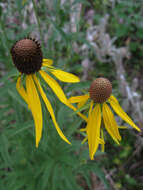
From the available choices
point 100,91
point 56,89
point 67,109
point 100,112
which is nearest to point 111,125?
point 100,112

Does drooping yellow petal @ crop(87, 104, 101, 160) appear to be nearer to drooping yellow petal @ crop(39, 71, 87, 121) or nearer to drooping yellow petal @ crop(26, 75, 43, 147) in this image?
drooping yellow petal @ crop(39, 71, 87, 121)

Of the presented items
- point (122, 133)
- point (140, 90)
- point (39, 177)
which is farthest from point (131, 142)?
point (39, 177)

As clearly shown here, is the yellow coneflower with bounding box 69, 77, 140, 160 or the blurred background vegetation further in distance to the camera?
the blurred background vegetation

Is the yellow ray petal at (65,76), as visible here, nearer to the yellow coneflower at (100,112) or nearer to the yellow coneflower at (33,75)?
the yellow coneflower at (33,75)

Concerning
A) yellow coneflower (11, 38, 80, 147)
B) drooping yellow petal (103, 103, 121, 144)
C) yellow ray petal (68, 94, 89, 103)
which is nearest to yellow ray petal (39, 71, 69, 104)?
yellow coneflower (11, 38, 80, 147)

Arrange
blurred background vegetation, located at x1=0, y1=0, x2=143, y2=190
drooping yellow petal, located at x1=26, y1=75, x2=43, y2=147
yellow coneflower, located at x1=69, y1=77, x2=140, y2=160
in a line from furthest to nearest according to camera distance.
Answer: blurred background vegetation, located at x1=0, y1=0, x2=143, y2=190 < yellow coneflower, located at x1=69, y1=77, x2=140, y2=160 < drooping yellow petal, located at x1=26, y1=75, x2=43, y2=147

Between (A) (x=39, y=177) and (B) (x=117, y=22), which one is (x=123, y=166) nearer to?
(A) (x=39, y=177)

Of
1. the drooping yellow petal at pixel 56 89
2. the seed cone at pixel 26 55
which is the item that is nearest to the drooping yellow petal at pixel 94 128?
the drooping yellow petal at pixel 56 89
